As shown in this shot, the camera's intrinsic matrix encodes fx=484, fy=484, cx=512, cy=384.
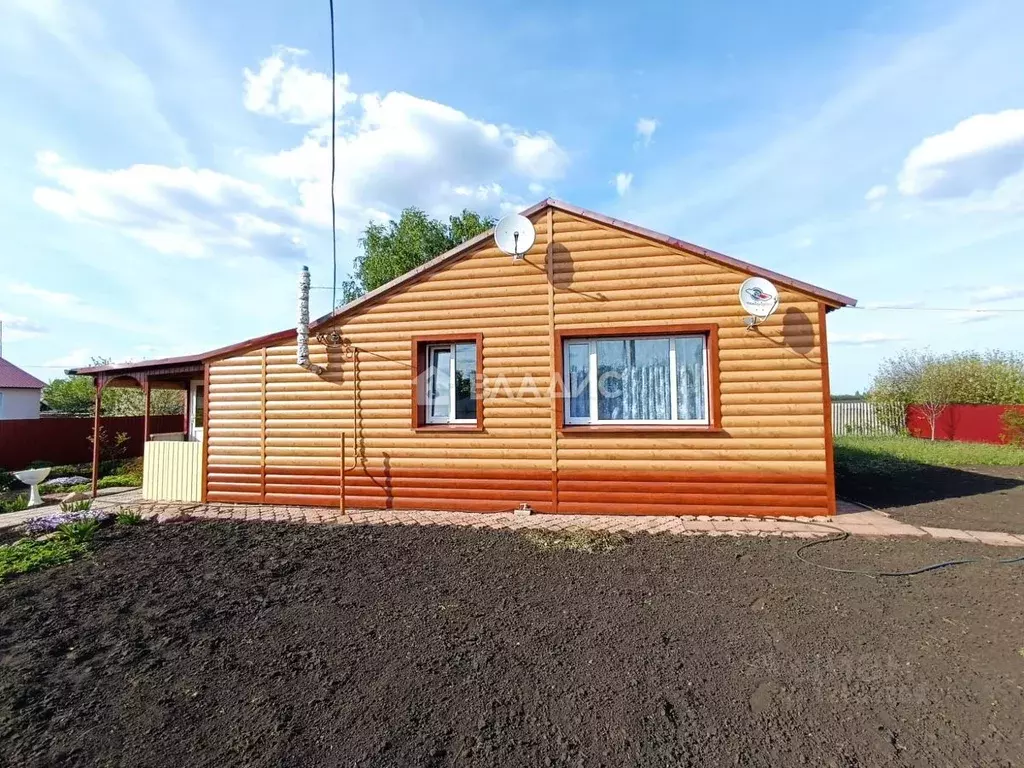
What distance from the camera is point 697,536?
5.96m

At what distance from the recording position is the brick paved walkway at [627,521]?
601 cm

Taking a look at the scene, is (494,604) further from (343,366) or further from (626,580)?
(343,366)

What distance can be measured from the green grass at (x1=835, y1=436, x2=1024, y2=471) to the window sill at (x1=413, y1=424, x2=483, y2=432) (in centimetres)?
973

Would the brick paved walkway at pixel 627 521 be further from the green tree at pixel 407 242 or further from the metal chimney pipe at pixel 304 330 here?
the green tree at pixel 407 242

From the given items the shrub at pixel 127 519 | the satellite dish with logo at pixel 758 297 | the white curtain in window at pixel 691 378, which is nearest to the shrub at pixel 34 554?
the shrub at pixel 127 519

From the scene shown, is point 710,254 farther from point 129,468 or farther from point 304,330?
point 129,468

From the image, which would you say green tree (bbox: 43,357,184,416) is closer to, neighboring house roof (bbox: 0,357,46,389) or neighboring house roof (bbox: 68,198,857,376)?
neighboring house roof (bbox: 0,357,46,389)

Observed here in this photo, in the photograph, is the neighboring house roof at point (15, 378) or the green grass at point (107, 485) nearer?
the green grass at point (107, 485)

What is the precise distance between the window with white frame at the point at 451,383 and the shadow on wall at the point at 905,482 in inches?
259

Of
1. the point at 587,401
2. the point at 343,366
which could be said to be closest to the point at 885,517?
the point at 587,401

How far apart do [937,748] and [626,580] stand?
2.42 m

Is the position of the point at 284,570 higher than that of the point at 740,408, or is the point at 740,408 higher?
the point at 740,408

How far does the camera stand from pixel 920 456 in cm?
1365

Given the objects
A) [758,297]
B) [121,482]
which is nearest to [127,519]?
[121,482]
